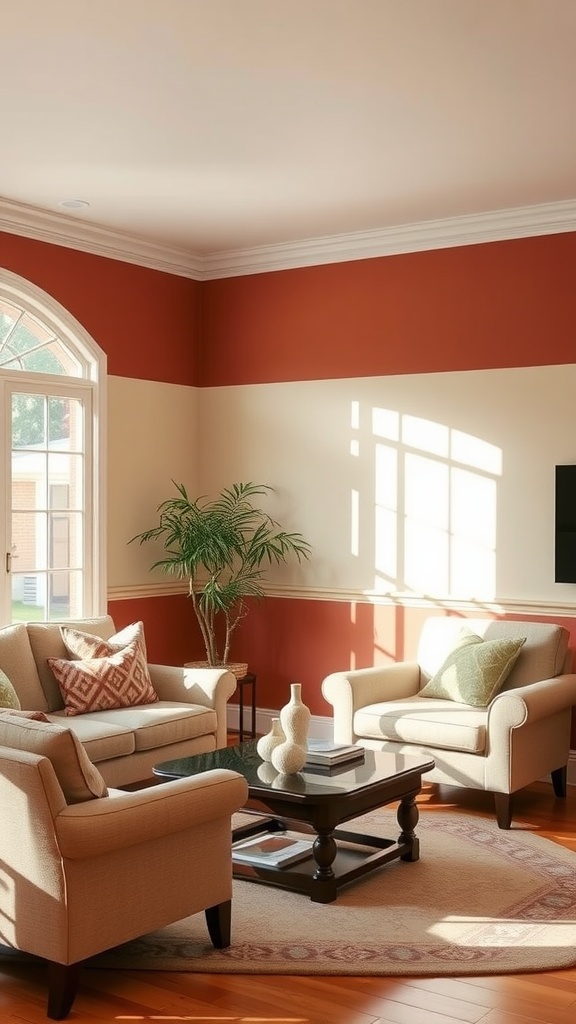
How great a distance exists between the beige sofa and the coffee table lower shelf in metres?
0.70

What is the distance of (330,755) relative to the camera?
15.3 ft

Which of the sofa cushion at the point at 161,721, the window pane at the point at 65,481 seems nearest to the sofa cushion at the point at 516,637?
the sofa cushion at the point at 161,721

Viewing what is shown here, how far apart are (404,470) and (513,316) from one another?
113 centimetres

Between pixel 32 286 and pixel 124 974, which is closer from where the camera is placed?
pixel 124 974

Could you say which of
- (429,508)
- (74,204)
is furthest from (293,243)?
(429,508)

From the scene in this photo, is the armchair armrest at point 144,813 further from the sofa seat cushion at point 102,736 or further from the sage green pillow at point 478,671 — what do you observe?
the sage green pillow at point 478,671

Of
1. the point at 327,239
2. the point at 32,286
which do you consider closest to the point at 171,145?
the point at 32,286

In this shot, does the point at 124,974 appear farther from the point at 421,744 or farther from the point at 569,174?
the point at 569,174

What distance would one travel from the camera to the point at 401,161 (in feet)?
17.7

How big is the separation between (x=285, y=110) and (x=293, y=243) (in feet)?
8.10

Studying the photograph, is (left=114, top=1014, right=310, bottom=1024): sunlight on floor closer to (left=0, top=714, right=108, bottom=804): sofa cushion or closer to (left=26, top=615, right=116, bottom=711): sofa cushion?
(left=0, top=714, right=108, bottom=804): sofa cushion

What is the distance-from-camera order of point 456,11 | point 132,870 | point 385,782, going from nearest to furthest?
1. point 132,870
2. point 456,11
3. point 385,782

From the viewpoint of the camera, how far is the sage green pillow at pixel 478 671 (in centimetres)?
571

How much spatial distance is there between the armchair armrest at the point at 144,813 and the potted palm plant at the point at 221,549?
3.23 metres
